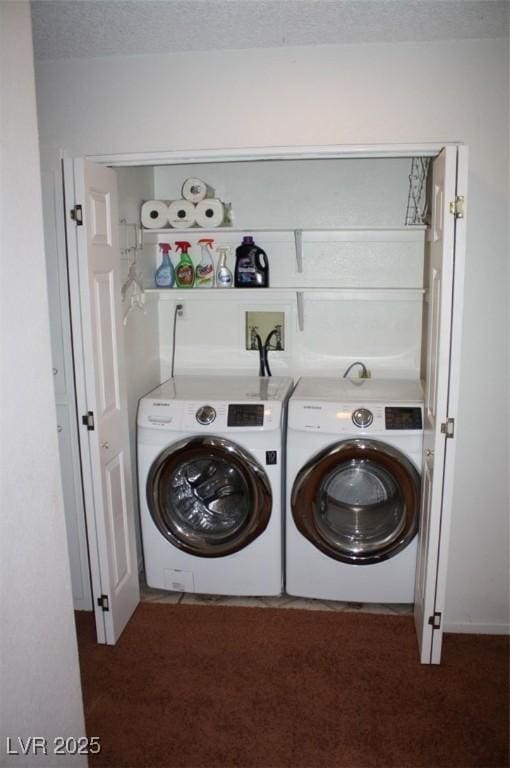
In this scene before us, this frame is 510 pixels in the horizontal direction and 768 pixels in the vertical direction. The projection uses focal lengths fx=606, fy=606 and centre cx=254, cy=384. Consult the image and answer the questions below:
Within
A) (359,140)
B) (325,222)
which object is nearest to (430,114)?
(359,140)

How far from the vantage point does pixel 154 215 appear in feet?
Result: 9.90

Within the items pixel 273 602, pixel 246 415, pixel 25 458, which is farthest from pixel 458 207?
pixel 273 602

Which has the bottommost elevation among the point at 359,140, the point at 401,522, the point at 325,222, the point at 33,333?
the point at 401,522

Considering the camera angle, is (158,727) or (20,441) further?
(158,727)

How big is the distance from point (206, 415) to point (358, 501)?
83 centimetres

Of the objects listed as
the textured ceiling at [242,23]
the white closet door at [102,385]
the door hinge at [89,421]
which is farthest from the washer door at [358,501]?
the textured ceiling at [242,23]

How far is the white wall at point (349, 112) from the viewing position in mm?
2283

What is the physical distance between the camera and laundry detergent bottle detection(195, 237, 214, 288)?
3227mm

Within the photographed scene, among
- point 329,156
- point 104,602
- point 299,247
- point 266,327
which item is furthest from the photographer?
→ point 266,327

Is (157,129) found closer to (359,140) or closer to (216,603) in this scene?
(359,140)

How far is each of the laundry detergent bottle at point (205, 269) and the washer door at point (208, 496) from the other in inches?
35.7

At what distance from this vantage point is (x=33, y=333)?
4.35 feet

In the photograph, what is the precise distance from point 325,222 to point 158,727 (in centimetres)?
245

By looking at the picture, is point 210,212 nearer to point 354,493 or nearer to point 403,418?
point 403,418
